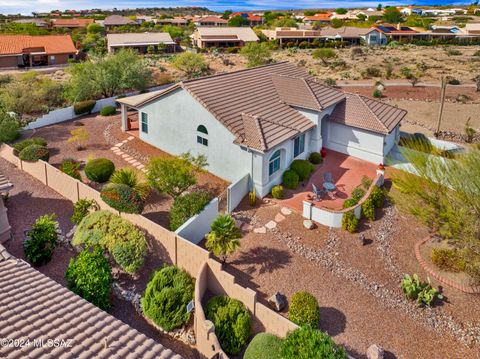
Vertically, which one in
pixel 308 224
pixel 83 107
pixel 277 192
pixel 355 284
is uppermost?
pixel 83 107

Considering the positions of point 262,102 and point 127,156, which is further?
point 127,156

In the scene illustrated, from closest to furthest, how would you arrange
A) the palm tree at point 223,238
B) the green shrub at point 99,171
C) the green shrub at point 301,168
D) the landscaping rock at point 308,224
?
the palm tree at point 223,238 < the landscaping rock at point 308,224 < the green shrub at point 99,171 < the green shrub at point 301,168

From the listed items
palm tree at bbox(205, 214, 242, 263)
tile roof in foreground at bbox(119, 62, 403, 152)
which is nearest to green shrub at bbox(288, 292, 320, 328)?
palm tree at bbox(205, 214, 242, 263)

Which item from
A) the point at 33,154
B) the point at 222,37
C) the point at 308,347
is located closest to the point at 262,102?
the point at 33,154

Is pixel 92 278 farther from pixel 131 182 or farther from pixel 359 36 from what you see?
pixel 359 36

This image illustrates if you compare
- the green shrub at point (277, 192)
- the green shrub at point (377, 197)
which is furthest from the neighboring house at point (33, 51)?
the green shrub at point (377, 197)

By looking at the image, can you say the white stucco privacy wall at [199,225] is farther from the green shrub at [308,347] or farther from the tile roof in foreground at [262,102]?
the green shrub at [308,347]

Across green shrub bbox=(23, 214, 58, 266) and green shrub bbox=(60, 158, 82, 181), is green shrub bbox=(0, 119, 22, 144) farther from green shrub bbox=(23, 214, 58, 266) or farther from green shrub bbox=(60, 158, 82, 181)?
green shrub bbox=(23, 214, 58, 266)
